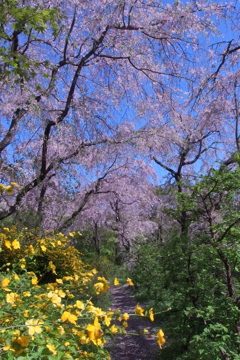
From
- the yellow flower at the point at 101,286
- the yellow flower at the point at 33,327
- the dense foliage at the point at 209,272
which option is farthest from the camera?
the dense foliage at the point at 209,272

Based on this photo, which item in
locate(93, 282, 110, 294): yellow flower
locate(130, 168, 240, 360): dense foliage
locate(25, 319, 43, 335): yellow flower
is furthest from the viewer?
locate(130, 168, 240, 360): dense foliage

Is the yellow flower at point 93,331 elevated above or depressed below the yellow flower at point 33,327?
below

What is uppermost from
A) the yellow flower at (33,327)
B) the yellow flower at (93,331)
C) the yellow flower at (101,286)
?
the yellow flower at (101,286)

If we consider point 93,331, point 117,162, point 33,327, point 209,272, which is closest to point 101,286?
point 93,331

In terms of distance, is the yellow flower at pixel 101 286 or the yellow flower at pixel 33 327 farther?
the yellow flower at pixel 101 286

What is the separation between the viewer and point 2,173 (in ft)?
22.3

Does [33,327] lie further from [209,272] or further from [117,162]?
[117,162]

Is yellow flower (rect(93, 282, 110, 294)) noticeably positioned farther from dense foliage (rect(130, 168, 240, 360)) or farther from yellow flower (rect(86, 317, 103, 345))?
dense foliage (rect(130, 168, 240, 360))

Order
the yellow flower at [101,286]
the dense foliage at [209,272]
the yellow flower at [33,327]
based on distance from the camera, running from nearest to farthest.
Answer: the yellow flower at [33,327]
the yellow flower at [101,286]
the dense foliage at [209,272]

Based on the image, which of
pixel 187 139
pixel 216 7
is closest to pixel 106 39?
pixel 216 7

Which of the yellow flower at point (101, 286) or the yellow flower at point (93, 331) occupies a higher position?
the yellow flower at point (101, 286)

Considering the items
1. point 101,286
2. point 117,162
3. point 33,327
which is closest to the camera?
point 33,327

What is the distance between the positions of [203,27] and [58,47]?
2.91 m

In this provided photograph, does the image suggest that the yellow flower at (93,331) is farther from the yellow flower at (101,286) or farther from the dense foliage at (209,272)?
the dense foliage at (209,272)
